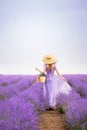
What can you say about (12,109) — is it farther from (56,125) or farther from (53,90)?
(53,90)

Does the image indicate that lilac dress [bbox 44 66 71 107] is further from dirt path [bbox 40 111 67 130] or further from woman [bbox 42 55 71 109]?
dirt path [bbox 40 111 67 130]

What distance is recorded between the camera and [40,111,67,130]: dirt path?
17.7 ft

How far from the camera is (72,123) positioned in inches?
185

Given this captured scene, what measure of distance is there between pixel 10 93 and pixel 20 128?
176 inches

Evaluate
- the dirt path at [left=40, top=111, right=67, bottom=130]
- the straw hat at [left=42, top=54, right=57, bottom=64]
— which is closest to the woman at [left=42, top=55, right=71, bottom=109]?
the straw hat at [left=42, top=54, right=57, bottom=64]

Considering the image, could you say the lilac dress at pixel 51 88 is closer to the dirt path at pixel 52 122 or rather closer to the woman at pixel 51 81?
the woman at pixel 51 81

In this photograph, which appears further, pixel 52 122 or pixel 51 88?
pixel 51 88

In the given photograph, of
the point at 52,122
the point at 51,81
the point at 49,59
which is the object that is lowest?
the point at 52,122

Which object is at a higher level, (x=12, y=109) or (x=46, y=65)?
(x=46, y=65)

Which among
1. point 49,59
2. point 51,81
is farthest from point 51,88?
point 49,59

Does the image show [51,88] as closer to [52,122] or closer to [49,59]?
[49,59]

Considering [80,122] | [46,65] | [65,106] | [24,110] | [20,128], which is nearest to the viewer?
[20,128]

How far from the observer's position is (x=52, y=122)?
19.4 ft

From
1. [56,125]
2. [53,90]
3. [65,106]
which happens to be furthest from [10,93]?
[56,125]
